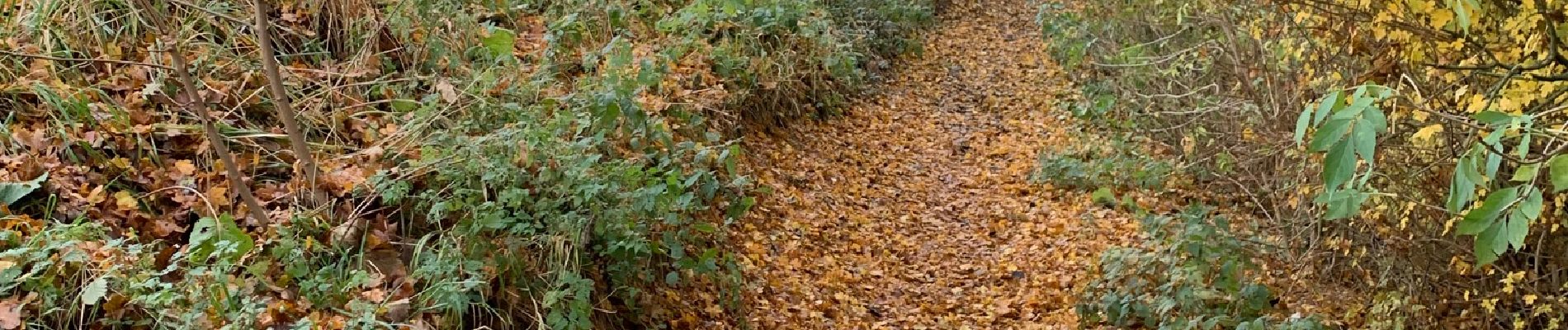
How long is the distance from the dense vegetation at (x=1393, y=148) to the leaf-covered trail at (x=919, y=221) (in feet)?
2.22

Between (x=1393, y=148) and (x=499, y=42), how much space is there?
4.57 metres

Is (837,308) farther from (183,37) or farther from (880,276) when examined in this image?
(183,37)

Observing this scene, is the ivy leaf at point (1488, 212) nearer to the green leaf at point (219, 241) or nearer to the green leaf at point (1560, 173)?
the green leaf at point (1560, 173)

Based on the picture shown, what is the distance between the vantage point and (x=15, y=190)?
326cm

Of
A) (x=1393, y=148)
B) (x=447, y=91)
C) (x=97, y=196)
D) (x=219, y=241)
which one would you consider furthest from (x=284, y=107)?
(x=1393, y=148)

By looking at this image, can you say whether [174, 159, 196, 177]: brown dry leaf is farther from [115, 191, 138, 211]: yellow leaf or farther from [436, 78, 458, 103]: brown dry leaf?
[436, 78, 458, 103]: brown dry leaf

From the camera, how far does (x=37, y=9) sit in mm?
4230

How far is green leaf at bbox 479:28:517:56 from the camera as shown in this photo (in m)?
5.73

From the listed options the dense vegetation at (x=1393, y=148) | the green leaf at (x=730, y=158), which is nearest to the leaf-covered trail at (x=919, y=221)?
the green leaf at (x=730, y=158)

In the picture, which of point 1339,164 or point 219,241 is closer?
point 1339,164

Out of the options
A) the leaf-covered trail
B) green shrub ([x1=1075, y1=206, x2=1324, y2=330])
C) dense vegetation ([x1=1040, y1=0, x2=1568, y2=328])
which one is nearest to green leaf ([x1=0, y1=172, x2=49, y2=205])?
the leaf-covered trail

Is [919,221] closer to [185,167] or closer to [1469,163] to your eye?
[185,167]

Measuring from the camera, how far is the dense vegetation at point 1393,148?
5.47ft

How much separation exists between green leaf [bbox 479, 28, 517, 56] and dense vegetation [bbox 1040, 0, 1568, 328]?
3606 mm
